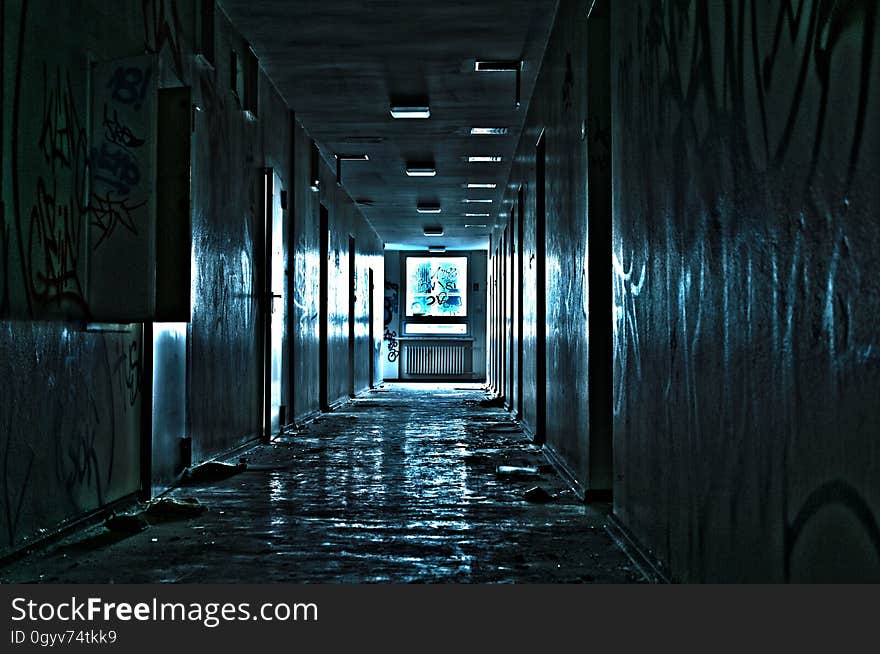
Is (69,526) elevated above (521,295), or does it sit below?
below

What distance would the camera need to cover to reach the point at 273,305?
24.8 feet

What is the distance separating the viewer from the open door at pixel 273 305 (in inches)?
288

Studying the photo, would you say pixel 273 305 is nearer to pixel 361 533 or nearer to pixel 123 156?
pixel 123 156

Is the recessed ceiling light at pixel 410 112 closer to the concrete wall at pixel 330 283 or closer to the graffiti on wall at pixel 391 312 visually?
the concrete wall at pixel 330 283

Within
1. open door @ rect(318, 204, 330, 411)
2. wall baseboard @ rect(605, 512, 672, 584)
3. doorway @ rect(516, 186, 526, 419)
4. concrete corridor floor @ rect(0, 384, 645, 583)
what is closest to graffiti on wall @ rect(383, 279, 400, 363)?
open door @ rect(318, 204, 330, 411)

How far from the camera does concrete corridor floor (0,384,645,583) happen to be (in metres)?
2.94

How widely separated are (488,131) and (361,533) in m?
6.49

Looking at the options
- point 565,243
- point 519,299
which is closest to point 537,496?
point 565,243

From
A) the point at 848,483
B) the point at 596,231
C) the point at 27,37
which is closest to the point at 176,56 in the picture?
the point at 27,37

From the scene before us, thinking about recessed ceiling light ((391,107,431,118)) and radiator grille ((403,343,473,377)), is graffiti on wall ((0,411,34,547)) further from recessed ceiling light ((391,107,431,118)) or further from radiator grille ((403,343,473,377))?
radiator grille ((403,343,473,377))

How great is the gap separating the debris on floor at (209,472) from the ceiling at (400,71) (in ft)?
10.1

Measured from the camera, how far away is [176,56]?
16.4 feet

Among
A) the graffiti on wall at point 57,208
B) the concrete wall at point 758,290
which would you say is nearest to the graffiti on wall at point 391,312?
the graffiti on wall at point 57,208

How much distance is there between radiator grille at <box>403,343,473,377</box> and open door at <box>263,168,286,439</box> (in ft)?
40.2
